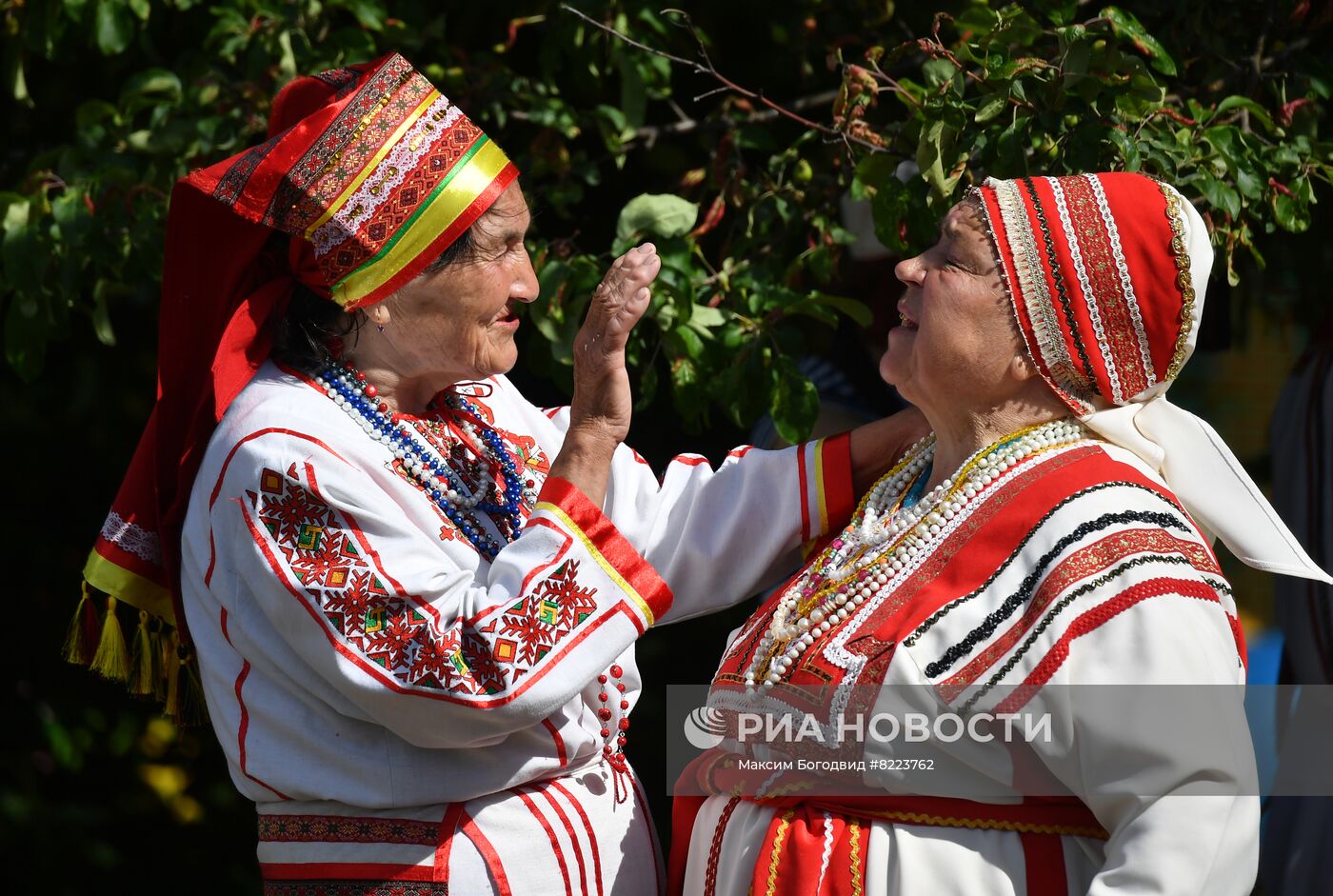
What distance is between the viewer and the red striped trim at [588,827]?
2.39 meters

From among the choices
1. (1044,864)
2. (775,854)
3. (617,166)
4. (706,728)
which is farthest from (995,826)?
→ (617,166)

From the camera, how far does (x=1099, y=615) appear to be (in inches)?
76.0

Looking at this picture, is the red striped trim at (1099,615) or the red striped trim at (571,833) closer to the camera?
the red striped trim at (1099,615)

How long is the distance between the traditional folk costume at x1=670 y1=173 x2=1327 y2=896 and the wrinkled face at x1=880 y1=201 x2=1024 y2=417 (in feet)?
0.12

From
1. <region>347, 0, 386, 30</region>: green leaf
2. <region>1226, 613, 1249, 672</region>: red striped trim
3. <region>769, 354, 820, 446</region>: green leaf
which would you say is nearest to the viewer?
<region>1226, 613, 1249, 672</region>: red striped trim

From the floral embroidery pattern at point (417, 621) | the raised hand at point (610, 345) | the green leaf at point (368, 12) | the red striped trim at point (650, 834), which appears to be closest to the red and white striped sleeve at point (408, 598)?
the floral embroidery pattern at point (417, 621)

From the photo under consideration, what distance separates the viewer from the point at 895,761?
80.8 inches

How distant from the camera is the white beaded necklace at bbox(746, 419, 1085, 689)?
2178 mm

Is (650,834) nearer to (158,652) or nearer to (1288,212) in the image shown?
(158,652)

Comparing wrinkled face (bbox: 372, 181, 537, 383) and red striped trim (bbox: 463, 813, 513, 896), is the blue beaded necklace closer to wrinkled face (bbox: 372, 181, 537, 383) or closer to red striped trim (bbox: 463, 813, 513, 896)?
wrinkled face (bbox: 372, 181, 537, 383)

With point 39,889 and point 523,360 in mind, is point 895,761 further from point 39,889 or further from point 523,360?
point 39,889

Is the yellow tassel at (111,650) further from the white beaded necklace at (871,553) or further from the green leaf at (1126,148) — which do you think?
the green leaf at (1126,148)

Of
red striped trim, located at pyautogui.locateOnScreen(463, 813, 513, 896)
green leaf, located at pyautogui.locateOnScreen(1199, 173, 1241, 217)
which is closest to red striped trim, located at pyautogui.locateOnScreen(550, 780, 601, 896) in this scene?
red striped trim, located at pyautogui.locateOnScreen(463, 813, 513, 896)

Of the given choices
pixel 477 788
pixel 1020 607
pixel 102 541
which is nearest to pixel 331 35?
pixel 102 541
